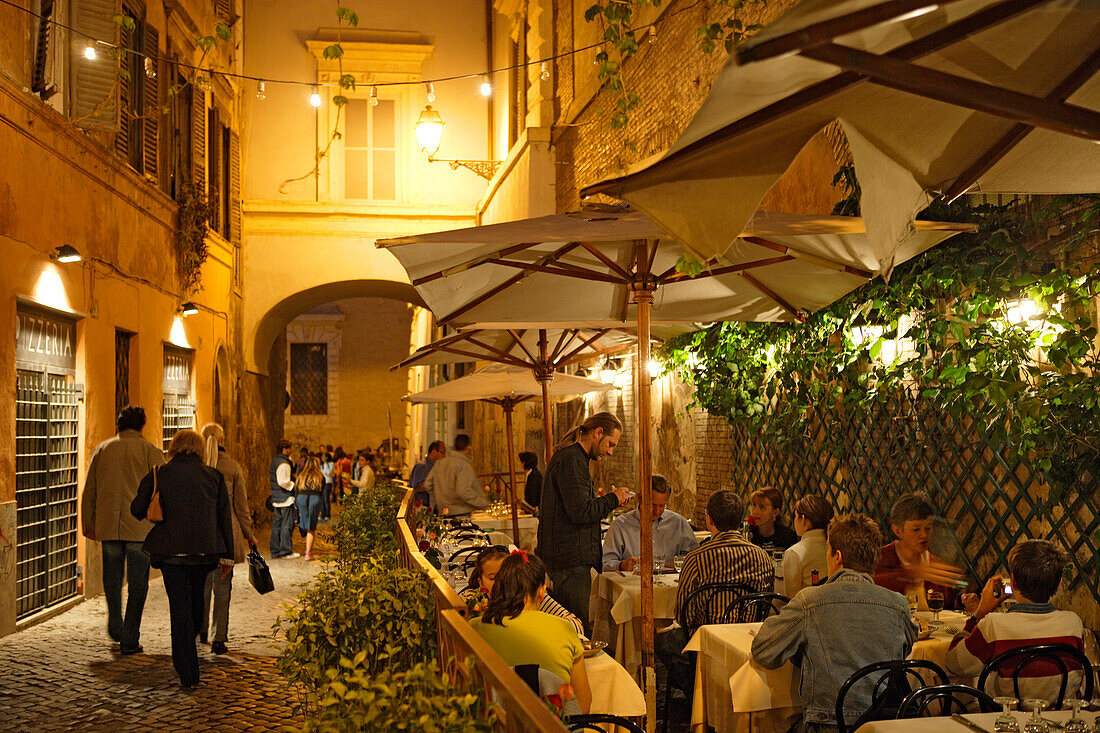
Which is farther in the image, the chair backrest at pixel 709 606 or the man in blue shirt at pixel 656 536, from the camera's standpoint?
the man in blue shirt at pixel 656 536

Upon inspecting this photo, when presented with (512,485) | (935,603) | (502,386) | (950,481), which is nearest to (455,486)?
(502,386)

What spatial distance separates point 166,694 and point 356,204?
13.9 meters

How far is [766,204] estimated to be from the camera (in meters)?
8.86

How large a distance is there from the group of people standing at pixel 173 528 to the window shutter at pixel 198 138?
814 cm

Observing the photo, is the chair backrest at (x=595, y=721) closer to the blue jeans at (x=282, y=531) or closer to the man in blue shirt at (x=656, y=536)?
the man in blue shirt at (x=656, y=536)

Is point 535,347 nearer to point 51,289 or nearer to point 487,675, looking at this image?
point 51,289

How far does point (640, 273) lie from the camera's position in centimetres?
504

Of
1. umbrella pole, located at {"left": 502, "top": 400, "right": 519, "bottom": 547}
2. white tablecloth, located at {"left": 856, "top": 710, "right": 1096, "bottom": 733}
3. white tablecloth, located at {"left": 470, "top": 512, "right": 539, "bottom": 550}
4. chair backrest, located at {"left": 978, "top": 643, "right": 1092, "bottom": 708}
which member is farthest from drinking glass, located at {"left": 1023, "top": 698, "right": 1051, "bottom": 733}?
white tablecloth, located at {"left": 470, "top": 512, "right": 539, "bottom": 550}

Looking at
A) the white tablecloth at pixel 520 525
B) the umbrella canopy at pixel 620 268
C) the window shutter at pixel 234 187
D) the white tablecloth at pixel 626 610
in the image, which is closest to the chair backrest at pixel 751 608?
the white tablecloth at pixel 626 610

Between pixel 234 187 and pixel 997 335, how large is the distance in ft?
51.2

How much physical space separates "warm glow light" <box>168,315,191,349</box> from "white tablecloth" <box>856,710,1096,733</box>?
12.2 m

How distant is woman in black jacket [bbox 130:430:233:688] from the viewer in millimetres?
6617

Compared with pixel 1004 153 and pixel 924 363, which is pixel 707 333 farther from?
pixel 1004 153

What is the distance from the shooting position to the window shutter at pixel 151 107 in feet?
42.7
